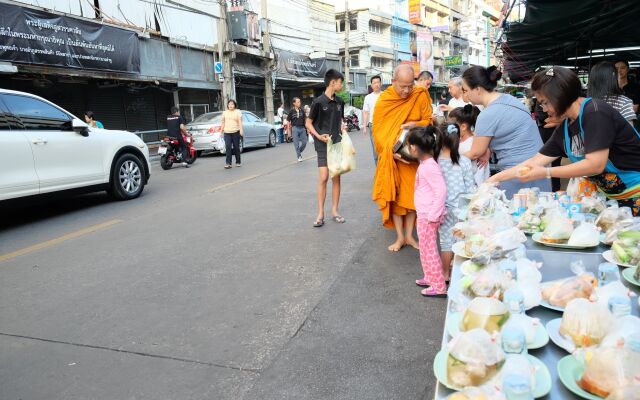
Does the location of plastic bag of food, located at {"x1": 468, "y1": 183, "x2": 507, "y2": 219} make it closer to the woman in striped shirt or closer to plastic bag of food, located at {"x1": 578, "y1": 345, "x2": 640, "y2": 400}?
plastic bag of food, located at {"x1": 578, "y1": 345, "x2": 640, "y2": 400}

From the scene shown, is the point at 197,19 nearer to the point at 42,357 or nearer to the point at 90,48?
the point at 90,48

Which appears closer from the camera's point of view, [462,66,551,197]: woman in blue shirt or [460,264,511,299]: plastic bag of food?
[460,264,511,299]: plastic bag of food

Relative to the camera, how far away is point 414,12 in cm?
4394

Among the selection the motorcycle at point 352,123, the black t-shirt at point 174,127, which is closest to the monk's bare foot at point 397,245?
the black t-shirt at point 174,127

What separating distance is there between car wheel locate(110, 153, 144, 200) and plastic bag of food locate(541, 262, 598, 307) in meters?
6.96

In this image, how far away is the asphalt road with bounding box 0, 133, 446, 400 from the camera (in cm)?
241

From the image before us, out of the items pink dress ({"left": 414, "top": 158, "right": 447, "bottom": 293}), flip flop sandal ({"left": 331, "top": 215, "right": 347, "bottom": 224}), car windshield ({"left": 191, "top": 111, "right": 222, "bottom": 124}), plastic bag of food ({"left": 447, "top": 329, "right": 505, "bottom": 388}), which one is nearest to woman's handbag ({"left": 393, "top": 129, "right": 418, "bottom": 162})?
pink dress ({"left": 414, "top": 158, "right": 447, "bottom": 293})

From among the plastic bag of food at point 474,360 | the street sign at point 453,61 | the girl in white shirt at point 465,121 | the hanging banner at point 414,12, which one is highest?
the hanging banner at point 414,12

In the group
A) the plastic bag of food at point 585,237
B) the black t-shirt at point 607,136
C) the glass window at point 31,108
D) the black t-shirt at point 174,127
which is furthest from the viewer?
the black t-shirt at point 174,127

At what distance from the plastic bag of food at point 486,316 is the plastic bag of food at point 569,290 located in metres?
0.27

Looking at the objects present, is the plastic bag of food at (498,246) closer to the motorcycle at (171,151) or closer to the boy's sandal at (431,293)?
the boy's sandal at (431,293)

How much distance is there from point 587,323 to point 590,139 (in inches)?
50.4

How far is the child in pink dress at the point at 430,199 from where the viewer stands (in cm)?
328

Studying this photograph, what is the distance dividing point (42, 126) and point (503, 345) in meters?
6.53
